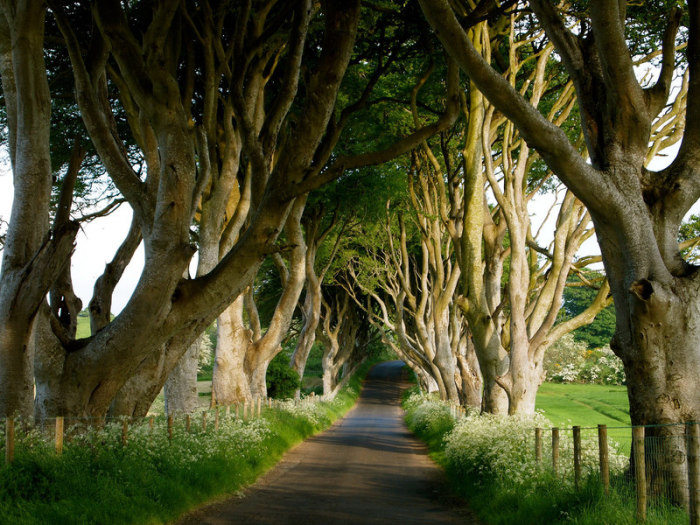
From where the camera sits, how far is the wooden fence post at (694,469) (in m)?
5.91

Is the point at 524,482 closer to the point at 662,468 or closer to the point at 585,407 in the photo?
the point at 662,468

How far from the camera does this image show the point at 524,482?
9.37 m

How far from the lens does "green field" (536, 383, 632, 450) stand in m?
34.5

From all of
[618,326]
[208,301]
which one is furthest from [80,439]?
[618,326]

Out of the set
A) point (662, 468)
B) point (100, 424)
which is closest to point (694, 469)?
point (662, 468)

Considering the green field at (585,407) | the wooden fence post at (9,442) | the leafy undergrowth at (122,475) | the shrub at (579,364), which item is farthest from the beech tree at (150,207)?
the shrub at (579,364)

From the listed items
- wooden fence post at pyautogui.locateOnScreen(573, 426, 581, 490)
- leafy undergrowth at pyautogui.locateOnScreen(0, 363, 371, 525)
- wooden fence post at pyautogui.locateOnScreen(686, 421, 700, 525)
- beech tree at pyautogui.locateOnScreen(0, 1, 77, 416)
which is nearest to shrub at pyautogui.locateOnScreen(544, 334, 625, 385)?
leafy undergrowth at pyautogui.locateOnScreen(0, 363, 371, 525)

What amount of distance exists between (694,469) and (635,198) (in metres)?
2.93

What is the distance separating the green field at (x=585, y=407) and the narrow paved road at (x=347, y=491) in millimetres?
11906

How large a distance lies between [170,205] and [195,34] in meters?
5.17

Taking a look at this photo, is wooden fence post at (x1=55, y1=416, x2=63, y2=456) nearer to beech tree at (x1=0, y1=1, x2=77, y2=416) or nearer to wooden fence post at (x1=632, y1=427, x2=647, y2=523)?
beech tree at (x1=0, y1=1, x2=77, y2=416)

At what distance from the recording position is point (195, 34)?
41.6ft

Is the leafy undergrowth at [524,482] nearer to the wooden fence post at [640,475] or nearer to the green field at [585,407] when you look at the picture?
the wooden fence post at [640,475]

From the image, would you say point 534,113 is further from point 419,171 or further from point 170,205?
point 419,171
